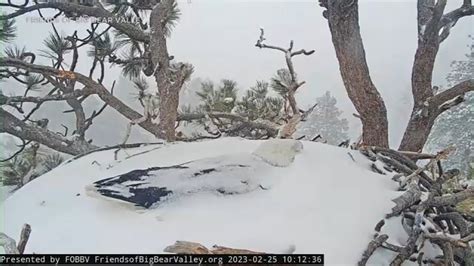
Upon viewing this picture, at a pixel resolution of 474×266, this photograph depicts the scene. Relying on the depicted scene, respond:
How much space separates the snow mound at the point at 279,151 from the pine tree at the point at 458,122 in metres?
0.39

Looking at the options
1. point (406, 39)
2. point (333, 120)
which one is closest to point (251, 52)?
point (333, 120)

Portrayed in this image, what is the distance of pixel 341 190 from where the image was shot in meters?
0.79

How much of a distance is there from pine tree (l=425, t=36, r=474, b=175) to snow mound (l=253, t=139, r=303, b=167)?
388 mm

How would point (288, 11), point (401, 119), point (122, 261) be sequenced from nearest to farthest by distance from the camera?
point (122, 261) → point (288, 11) → point (401, 119)

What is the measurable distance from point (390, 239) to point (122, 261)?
397mm

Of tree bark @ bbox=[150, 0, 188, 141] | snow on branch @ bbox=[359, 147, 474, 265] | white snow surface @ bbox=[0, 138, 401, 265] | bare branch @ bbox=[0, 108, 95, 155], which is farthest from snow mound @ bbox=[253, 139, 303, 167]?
bare branch @ bbox=[0, 108, 95, 155]

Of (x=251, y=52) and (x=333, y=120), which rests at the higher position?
(x=251, y=52)

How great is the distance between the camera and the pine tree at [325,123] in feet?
3.52

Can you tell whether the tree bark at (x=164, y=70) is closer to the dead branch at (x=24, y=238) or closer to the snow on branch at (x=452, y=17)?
the dead branch at (x=24, y=238)

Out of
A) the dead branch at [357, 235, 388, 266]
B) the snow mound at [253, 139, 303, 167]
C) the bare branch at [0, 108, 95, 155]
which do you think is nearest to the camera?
the dead branch at [357, 235, 388, 266]

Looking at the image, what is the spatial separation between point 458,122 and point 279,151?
1.60ft

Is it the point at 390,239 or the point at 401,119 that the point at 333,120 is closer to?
the point at 401,119

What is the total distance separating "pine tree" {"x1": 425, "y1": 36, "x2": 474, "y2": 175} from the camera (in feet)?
3.46

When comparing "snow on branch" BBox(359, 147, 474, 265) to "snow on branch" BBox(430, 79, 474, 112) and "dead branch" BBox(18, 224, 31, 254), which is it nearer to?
"snow on branch" BBox(430, 79, 474, 112)
